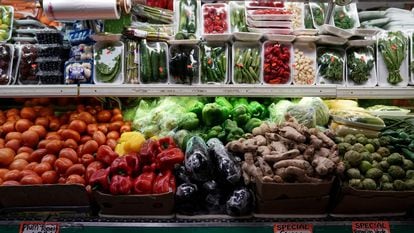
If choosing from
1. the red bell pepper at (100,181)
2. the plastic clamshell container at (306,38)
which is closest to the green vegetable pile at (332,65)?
the plastic clamshell container at (306,38)

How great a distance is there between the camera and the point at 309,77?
9.52ft

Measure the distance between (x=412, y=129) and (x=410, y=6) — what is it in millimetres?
1816

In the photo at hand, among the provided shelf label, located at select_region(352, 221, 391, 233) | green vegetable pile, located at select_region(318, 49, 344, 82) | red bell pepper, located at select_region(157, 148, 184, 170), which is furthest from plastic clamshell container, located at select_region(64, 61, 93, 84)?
shelf label, located at select_region(352, 221, 391, 233)

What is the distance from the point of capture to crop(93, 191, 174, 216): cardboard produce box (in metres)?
2.26

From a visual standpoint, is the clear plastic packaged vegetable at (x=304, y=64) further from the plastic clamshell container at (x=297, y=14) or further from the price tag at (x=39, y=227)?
the price tag at (x=39, y=227)

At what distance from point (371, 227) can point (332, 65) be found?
3.75ft

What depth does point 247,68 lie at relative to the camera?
9.52ft

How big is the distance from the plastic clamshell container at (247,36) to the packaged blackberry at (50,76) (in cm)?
126

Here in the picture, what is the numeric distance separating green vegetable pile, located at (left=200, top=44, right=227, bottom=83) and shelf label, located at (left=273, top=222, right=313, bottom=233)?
3.60 ft

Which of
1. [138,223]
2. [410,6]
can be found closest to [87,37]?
[138,223]

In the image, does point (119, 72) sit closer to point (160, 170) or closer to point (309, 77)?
point (160, 170)

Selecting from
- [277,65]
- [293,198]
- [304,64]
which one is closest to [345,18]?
[304,64]

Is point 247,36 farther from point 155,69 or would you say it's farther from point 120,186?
point 120,186

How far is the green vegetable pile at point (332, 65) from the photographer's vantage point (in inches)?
113
